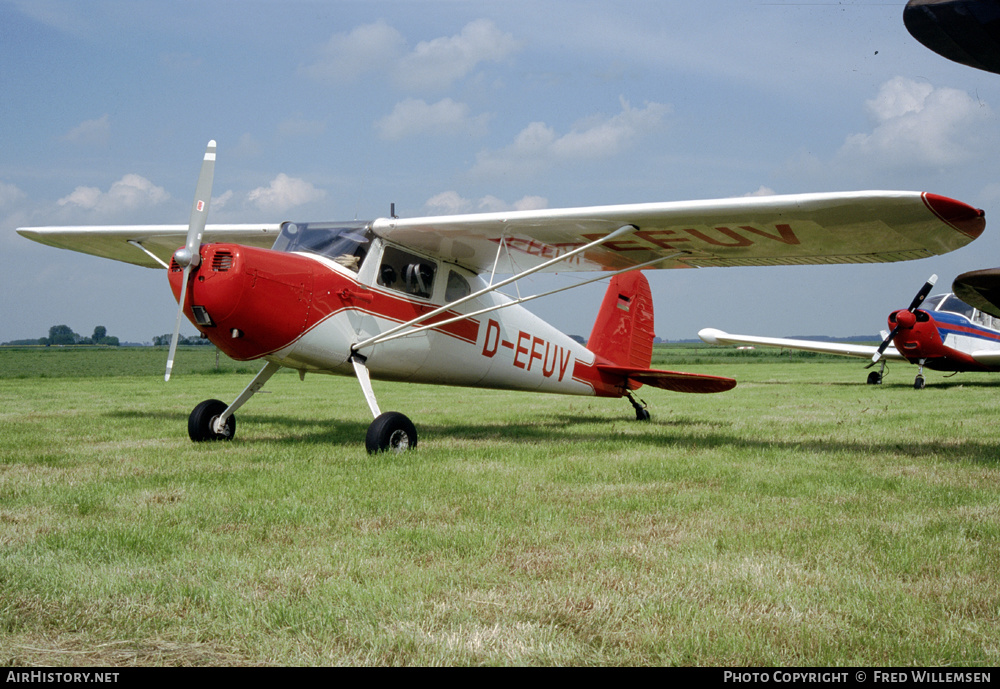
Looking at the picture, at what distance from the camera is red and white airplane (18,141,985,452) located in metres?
6.61

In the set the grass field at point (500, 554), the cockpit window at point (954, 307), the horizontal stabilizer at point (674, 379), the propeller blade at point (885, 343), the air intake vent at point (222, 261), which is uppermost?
the cockpit window at point (954, 307)

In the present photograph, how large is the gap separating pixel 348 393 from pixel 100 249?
22.2 ft

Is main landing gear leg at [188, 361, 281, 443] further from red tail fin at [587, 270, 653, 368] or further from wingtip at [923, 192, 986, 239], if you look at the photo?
wingtip at [923, 192, 986, 239]

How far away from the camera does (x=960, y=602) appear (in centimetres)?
279

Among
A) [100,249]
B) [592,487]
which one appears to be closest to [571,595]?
[592,487]

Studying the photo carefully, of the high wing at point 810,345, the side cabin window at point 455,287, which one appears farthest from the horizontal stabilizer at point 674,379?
the high wing at point 810,345

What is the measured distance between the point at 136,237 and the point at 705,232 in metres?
7.74

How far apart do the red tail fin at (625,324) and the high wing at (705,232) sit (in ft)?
7.07

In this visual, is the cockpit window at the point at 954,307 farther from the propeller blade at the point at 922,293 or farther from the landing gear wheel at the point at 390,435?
the landing gear wheel at the point at 390,435

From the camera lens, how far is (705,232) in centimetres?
760

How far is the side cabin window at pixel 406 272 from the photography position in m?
8.12

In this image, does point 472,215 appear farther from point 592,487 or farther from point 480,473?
point 592,487

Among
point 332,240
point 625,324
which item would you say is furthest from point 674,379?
point 332,240

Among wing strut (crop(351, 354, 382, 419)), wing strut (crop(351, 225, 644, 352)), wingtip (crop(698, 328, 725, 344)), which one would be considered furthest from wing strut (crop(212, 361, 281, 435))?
wingtip (crop(698, 328, 725, 344))
